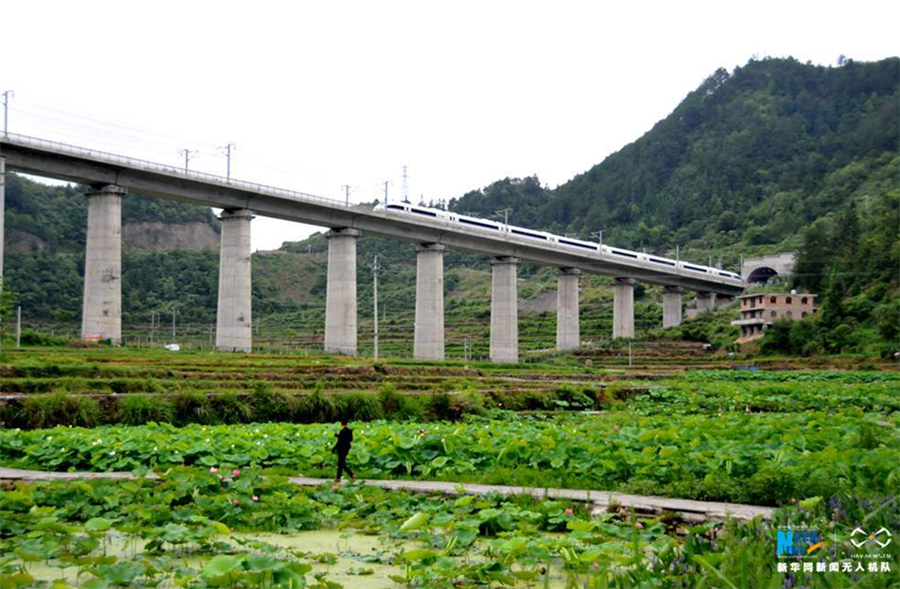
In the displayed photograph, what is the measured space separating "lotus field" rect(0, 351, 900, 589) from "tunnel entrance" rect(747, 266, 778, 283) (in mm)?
109072

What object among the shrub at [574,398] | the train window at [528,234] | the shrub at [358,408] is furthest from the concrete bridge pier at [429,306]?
the shrub at [358,408]

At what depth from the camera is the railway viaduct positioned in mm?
55625

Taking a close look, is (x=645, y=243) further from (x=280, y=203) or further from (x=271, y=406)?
(x=271, y=406)

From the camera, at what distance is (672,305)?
110 meters

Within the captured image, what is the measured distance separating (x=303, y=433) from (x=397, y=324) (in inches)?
3664

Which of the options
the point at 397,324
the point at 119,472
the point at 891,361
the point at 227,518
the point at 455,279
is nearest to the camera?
the point at 227,518

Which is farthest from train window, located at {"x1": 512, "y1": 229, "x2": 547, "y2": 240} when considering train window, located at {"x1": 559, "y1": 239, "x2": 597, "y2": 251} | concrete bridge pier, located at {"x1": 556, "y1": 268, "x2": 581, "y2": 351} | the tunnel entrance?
the tunnel entrance

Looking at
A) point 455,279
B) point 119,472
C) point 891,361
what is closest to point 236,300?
point 891,361

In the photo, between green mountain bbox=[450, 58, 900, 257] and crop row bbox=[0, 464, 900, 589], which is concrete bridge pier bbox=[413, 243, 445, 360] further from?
green mountain bbox=[450, 58, 900, 257]

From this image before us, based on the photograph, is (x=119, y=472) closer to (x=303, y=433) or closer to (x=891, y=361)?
(x=303, y=433)

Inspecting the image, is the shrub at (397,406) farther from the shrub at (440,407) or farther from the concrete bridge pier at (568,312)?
the concrete bridge pier at (568,312)

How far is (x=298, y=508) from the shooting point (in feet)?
40.2

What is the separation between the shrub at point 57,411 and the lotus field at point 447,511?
6196mm

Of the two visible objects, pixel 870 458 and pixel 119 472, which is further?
pixel 119 472
